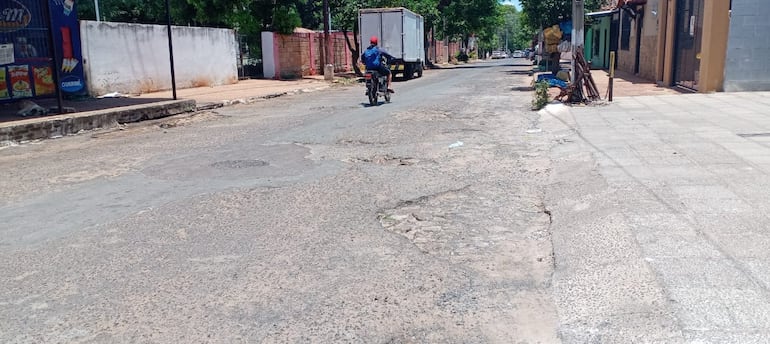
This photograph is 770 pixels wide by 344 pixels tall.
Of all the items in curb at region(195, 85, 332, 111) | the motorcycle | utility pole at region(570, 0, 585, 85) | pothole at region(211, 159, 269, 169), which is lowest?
pothole at region(211, 159, 269, 169)

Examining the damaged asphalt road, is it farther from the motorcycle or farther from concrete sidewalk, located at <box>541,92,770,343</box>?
the motorcycle

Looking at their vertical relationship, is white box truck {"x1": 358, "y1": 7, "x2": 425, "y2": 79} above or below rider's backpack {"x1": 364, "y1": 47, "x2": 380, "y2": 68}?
above

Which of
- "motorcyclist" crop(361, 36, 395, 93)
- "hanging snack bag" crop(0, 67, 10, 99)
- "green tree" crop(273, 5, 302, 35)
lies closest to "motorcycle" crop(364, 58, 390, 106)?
"motorcyclist" crop(361, 36, 395, 93)

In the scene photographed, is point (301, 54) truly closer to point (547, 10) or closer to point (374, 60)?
point (547, 10)

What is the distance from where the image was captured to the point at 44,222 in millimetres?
5891

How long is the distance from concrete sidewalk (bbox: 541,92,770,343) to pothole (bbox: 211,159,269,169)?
3854 mm

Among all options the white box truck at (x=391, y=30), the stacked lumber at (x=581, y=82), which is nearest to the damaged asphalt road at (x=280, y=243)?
the stacked lumber at (x=581, y=82)

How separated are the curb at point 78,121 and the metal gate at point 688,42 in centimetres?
1361

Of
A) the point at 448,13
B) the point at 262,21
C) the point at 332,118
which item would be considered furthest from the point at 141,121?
the point at 448,13

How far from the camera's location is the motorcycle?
53.5 ft

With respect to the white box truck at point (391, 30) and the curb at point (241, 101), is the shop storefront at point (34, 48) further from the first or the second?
the white box truck at point (391, 30)

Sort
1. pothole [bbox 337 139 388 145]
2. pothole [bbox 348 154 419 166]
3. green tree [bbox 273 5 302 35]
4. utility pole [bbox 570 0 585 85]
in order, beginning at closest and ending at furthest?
1. pothole [bbox 348 154 419 166]
2. pothole [bbox 337 139 388 145]
3. utility pole [bbox 570 0 585 85]
4. green tree [bbox 273 5 302 35]

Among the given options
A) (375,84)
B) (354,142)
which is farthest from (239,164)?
(375,84)

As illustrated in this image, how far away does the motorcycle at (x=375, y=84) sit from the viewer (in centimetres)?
1631
